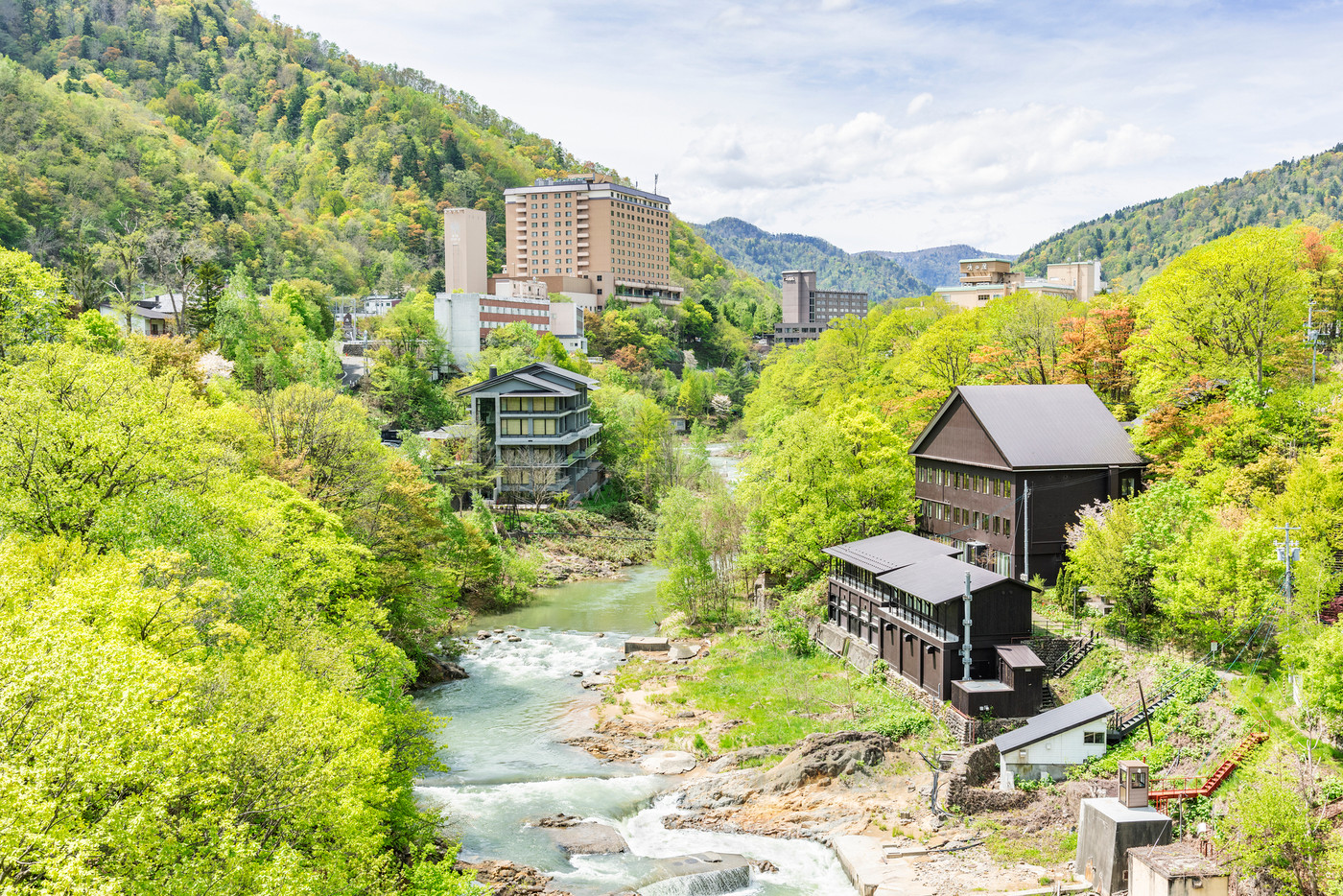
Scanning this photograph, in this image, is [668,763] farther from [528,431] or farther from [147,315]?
[147,315]

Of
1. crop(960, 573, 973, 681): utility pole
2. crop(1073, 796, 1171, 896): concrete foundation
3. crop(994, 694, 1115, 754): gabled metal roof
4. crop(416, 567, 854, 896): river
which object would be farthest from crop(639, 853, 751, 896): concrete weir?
Answer: crop(960, 573, 973, 681): utility pole

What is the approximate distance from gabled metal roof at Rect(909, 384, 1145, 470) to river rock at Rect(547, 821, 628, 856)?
20570mm

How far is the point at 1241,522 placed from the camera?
26375 mm

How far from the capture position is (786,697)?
31.1 m

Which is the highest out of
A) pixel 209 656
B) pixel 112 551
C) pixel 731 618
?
pixel 112 551

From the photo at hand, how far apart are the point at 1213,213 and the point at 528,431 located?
148 meters

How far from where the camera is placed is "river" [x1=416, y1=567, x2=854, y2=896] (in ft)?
69.2

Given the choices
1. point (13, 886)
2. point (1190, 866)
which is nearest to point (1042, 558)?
point (1190, 866)

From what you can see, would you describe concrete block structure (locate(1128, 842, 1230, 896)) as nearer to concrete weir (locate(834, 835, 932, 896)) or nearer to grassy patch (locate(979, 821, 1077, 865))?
grassy patch (locate(979, 821, 1077, 865))

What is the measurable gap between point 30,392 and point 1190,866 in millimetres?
26861

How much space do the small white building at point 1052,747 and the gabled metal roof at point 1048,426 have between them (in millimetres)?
12258

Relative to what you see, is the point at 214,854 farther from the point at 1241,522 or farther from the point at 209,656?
the point at 1241,522

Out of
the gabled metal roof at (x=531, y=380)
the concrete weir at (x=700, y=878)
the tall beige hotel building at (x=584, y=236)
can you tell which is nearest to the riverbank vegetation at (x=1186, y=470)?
the concrete weir at (x=700, y=878)

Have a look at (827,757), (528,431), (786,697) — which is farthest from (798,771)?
(528,431)
